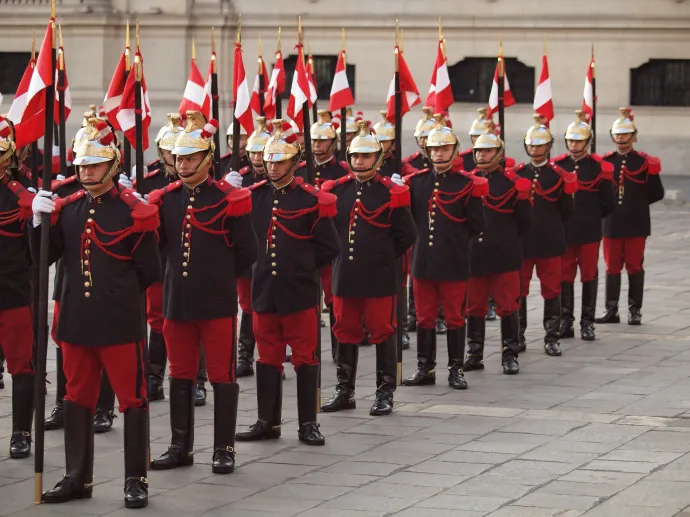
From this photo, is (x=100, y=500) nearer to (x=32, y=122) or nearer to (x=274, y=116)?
(x=32, y=122)

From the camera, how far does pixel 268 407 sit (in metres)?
9.54

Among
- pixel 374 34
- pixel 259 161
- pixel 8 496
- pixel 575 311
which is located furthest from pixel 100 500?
pixel 374 34

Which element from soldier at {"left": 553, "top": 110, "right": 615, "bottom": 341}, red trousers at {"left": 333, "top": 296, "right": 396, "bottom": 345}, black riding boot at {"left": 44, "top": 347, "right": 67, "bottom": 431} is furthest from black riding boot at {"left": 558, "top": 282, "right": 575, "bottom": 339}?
black riding boot at {"left": 44, "top": 347, "right": 67, "bottom": 431}

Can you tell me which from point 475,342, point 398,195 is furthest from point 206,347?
point 475,342

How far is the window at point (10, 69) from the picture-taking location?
30.5 m

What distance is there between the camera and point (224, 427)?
28.9 feet

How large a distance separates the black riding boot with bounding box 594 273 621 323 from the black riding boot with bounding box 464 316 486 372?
266 centimetres

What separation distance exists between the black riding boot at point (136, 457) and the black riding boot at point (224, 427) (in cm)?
63

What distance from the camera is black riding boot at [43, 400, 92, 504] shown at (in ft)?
26.7

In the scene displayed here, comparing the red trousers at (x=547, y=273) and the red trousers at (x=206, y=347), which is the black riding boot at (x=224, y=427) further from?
the red trousers at (x=547, y=273)

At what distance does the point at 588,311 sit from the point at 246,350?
328 cm

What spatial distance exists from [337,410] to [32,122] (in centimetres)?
306

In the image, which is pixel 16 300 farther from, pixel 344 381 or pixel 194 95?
pixel 194 95

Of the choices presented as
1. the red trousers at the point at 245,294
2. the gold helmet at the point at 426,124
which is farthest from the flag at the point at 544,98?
the red trousers at the point at 245,294
